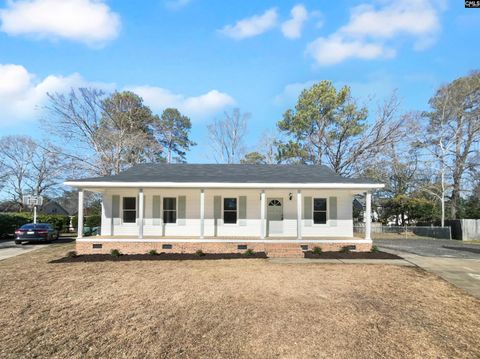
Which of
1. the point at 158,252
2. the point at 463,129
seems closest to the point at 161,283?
the point at 158,252

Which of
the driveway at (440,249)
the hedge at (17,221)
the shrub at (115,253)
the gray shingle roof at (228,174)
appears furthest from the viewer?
the hedge at (17,221)

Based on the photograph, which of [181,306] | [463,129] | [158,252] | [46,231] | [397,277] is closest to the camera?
[181,306]

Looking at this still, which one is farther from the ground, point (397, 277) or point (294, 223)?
point (294, 223)

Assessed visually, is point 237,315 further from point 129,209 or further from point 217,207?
point 129,209

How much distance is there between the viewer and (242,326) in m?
5.99

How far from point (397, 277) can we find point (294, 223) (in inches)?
301

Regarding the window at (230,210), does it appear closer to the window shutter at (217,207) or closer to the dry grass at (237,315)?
the window shutter at (217,207)

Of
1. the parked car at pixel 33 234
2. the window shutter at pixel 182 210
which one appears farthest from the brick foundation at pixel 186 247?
the parked car at pixel 33 234

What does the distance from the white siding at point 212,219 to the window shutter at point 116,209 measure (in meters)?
0.14

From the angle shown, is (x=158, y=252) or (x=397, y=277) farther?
(x=158, y=252)

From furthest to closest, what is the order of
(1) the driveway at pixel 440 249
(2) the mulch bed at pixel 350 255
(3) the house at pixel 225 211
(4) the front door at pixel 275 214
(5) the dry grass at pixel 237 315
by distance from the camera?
(4) the front door at pixel 275 214 → (3) the house at pixel 225 211 → (1) the driveway at pixel 440 249 → (2) the mulch bed at pixel 350 255 → (5) the dry grass at pixel 237 315

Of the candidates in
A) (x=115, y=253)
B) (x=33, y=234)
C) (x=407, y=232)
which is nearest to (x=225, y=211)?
(x=115, y=253)

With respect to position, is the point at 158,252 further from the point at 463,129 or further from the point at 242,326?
the point at 463,129

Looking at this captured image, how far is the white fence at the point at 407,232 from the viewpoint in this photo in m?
27.2
